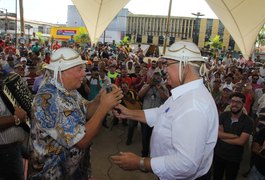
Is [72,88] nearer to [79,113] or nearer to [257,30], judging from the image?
[79,113]

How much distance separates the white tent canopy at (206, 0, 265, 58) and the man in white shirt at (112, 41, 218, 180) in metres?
18.6

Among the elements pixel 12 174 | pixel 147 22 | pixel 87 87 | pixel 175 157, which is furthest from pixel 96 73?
pixel 147 22

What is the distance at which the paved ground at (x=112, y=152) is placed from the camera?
491cm

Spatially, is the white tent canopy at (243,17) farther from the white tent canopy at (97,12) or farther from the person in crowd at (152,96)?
the person in crowd at (152,96)

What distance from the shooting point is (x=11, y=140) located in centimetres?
272

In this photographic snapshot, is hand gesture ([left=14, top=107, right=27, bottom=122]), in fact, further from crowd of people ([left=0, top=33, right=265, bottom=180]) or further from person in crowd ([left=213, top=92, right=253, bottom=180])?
person in crowd ([left=213, top=92, right=253, bottom=180])

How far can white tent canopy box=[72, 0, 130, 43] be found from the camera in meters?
23.1

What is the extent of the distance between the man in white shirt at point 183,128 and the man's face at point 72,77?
28.3 inches

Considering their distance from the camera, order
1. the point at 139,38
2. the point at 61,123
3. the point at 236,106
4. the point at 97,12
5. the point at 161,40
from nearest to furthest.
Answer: the point at 61,123, the point at 236,106, the point at 97,12, the point at 161,40, the point at 139,38

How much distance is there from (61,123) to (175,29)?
93066 mm

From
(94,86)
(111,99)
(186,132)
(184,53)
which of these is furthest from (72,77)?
(94,86)

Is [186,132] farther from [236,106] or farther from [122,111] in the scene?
[236,106]

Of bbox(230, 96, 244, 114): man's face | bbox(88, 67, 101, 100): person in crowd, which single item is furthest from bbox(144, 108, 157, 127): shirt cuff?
bbox(88, 67, 101, 100): person in crowd

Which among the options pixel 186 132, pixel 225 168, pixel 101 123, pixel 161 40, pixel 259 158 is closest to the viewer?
pixel 186 132
